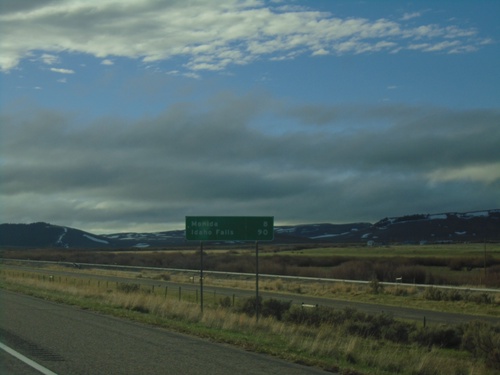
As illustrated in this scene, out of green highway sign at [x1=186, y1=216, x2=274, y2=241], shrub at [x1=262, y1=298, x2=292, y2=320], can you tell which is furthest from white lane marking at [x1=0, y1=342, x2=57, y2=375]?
shrub at [x1=262, y1=298, x2=292, y2=320]

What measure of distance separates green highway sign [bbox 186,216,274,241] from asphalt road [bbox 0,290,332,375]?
708 centimetres

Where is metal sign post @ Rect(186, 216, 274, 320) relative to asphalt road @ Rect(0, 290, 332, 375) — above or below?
above

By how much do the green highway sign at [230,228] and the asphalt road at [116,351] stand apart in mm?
7082

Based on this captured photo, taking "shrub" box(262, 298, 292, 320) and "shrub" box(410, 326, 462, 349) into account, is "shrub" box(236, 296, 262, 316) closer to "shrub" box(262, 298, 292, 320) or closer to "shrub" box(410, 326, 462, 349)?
"shrub" box(262, 298, 292, 320)

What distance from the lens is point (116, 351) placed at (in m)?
13.5

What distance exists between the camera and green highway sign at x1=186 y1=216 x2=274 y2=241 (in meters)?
25.3

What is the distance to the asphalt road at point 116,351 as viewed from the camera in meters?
11.5

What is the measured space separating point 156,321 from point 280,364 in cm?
819

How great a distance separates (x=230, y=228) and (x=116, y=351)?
12988mm

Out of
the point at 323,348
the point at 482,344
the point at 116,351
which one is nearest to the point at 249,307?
the point at 482,344

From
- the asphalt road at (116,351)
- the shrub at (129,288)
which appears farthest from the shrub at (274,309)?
the shrub at (129,288)

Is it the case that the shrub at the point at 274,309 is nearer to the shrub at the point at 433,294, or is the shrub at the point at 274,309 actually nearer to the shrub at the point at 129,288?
the shrub at the point at 129,288

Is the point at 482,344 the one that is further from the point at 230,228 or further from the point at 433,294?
the point at 433,294

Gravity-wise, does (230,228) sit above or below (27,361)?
above
